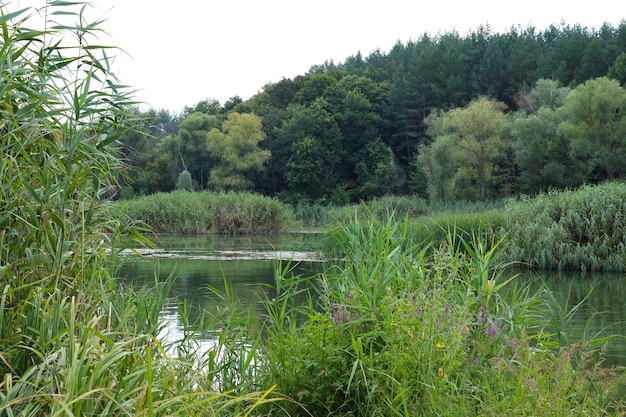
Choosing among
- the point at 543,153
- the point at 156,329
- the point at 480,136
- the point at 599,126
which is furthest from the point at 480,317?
the point at 480,136

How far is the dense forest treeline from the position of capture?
30.9 m

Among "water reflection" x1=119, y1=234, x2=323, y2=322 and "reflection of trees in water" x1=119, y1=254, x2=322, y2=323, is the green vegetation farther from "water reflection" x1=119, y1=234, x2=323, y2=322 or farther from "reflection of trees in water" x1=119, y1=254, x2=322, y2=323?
"reflection of trees in water" x1=119, y1=254, x2=322, y2=323

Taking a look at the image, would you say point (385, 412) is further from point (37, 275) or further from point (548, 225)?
point (548, 225)

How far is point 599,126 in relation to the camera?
27016 millimetres

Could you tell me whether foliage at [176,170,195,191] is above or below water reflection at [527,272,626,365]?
below

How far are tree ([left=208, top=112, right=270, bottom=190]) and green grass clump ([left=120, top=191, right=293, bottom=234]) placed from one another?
16739 mm

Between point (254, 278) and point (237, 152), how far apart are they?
30.4m

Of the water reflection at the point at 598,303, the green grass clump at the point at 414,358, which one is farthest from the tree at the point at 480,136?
the green grass clump at the point at 414,358

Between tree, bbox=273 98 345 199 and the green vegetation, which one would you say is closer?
the green vegetation

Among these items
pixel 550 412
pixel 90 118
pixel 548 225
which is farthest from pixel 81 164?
pixel 548 225

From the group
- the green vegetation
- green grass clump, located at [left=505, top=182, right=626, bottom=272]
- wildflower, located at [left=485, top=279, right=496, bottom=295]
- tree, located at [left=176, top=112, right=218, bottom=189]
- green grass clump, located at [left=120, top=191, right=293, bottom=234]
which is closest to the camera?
the green vegetation

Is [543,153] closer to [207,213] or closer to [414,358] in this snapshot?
[207,213]

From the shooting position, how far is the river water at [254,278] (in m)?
7.66

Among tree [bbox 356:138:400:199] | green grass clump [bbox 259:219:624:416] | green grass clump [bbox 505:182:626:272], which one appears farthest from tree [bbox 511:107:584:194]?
green grass clump [bbox 259:219:624:416]
